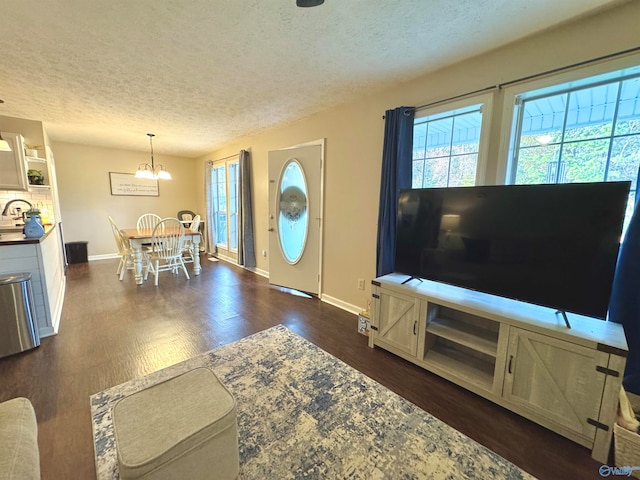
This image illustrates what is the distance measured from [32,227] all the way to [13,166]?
159 centimetres

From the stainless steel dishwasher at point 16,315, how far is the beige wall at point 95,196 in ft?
13.0

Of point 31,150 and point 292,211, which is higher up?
point 31,150

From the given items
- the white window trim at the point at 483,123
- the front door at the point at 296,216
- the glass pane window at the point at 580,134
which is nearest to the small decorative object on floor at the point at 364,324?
the front door at the point at 296,216

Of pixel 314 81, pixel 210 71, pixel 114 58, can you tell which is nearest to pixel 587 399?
pixel 314 81

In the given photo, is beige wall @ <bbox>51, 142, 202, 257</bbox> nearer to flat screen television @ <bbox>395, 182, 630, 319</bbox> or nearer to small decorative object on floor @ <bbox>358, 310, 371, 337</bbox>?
small decorative object on floor @ <bbox>358, 310, 371, 337</bbox>

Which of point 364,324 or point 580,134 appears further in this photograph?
point 364,324

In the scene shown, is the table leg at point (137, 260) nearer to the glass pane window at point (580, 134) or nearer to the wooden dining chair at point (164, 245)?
the wooden dining chair at point (164, 245)

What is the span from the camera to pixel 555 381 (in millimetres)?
1503

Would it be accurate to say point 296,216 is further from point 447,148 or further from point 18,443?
point 18,443

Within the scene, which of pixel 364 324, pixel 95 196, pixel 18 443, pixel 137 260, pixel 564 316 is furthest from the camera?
pixel 95 196

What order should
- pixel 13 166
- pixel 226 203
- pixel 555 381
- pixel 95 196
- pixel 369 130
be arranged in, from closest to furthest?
pixel 555 381 → pixel 369 130 → pixel 13 166 → pixel 95 196 → pixel 226 203

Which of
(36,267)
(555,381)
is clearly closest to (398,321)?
(555,381)

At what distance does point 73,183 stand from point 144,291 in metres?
3.46

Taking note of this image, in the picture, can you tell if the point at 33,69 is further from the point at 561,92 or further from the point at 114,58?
the point at 561,92
